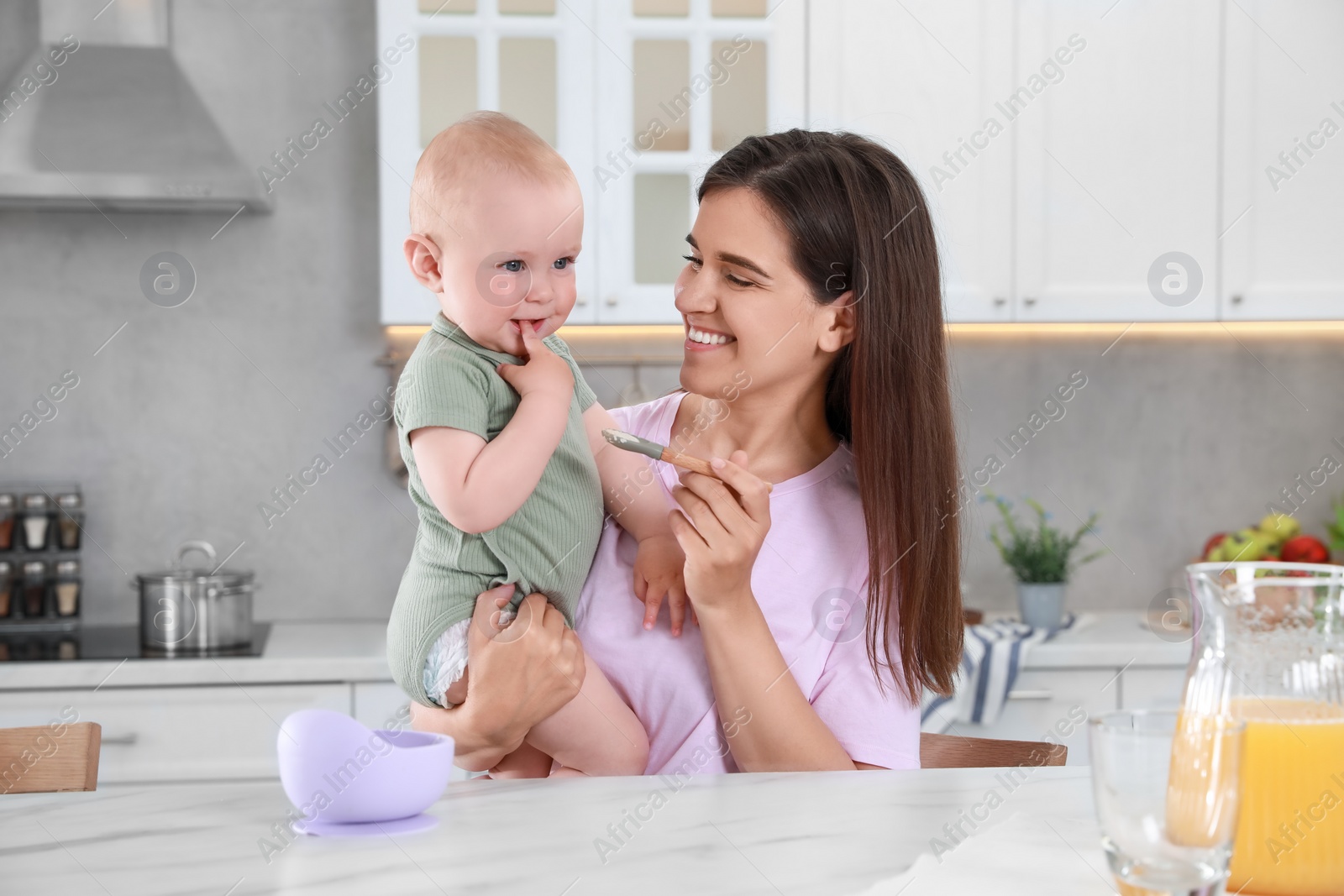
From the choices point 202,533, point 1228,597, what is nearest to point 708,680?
point 1228,597

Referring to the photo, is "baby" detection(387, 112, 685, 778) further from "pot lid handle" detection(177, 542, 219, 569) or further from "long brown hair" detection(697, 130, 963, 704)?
"pot lid handle" detection(177, 542, 219, 569)

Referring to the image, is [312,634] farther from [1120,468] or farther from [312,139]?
[1120,468]

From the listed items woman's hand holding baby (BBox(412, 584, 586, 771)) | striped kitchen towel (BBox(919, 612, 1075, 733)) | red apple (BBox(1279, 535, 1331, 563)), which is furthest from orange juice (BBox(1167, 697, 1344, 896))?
red apple (BBox(1279, 535, 1331, 563))

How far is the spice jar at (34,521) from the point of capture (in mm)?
2557

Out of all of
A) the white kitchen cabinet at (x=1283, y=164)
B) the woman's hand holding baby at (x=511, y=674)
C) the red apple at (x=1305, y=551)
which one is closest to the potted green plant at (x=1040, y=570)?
the red apple at (x=1305, y=551)

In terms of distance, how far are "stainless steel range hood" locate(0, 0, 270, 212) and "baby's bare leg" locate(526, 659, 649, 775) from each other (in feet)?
5.40

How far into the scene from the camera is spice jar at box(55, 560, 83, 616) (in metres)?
2.58

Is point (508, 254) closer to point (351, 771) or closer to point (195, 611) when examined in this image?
point (351, 771)

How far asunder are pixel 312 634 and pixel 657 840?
199 centimetres

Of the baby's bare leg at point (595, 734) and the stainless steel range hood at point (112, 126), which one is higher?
the stainless steel range hood at point (112, 126)

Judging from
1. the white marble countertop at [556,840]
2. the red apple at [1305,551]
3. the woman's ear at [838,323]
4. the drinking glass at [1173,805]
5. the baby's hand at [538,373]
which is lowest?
the red apple at [1305,551]

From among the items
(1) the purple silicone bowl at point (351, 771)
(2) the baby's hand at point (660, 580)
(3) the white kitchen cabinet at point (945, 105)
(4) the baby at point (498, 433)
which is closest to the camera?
(1) the purple silicone bowl at point (351, 771)

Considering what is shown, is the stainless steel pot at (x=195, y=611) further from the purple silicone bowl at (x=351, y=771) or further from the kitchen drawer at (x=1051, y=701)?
the purple silicone bowl at (x=351, y=771)

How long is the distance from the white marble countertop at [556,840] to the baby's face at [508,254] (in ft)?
1.66
